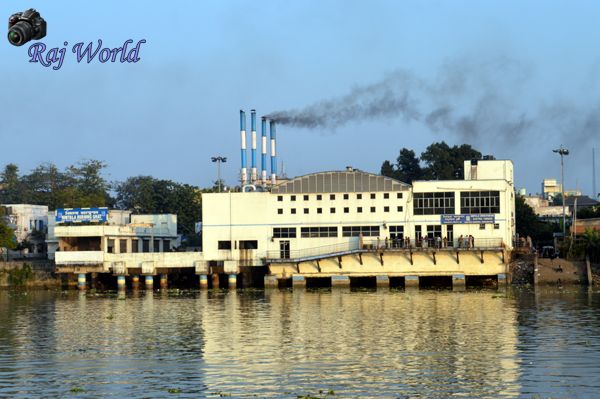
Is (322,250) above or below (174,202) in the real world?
below

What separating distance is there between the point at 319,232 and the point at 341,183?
552cm

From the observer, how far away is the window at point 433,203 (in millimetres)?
98000

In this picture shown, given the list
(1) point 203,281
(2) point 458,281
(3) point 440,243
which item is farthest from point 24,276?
(2) point 458,281

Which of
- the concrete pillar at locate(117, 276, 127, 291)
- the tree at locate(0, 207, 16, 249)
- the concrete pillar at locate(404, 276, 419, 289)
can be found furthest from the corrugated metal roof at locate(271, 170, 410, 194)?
the tree at locate(0, 207, 16, 249)

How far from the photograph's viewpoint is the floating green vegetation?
350 ft

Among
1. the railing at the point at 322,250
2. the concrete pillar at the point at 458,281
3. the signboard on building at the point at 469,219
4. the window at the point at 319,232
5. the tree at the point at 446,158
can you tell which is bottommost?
the concrete pillar at the point at 458,281

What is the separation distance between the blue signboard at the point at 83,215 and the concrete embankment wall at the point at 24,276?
632 centimetres

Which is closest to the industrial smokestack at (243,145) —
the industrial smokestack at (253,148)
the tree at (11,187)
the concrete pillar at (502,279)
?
the industrial smokestack at (253,148)

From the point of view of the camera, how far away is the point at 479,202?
319ft

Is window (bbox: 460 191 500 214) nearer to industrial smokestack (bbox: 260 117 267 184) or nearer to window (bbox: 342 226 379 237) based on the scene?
window (bbox: 342 226 379 237)

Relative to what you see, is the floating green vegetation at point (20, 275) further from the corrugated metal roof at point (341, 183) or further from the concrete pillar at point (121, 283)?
the corrugated metal roof at point (341, 183)

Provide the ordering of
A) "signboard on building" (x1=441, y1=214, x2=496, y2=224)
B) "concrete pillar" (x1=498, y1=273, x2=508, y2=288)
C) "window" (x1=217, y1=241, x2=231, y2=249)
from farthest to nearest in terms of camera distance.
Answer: "window" (x1=217, y1=241, x2=231, y2=249)
"signboard on building" (x1=441, y1=214, x2=496, y2=224)
"concrete pillar" (x1=498, y1=273, x2=508, y2=288)

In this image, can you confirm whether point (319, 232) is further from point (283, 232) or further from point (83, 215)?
point (83, 215)

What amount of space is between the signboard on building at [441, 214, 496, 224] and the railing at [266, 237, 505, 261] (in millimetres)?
1737
